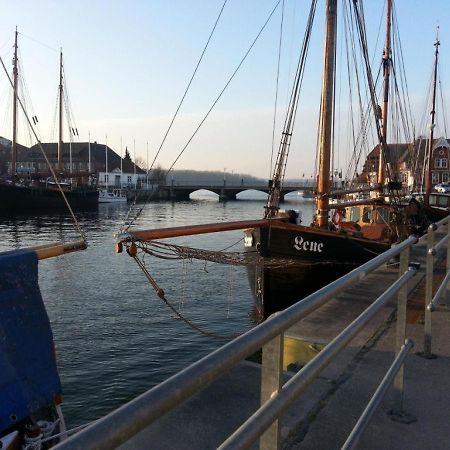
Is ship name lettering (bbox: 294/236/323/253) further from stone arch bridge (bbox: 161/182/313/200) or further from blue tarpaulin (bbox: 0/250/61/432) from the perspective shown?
stone arch bridge (bbox: 161/182/313/200)

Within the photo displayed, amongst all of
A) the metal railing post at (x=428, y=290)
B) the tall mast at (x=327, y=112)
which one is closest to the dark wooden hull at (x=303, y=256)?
the tall mast at (x=327, y=112)

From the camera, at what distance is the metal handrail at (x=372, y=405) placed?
235cm

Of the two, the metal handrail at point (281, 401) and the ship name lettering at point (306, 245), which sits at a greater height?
the metal handrail at point (281, 401)

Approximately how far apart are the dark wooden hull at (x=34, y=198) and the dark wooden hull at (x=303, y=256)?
48044mm

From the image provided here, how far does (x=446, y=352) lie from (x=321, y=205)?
784 centimetres

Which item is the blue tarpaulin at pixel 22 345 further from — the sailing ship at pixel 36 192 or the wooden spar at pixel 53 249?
the sailing ship at pixel 36 192

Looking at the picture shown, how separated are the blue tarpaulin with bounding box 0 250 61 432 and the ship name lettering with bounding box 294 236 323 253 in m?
7.55

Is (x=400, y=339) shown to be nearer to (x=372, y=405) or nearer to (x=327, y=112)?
(x=372, y=405)

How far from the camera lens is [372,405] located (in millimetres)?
2611

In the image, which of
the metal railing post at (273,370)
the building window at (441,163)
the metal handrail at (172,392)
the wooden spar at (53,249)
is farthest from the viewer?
the building window at (441,163)

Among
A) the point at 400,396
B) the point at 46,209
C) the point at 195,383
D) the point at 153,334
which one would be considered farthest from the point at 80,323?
the point at 46,209

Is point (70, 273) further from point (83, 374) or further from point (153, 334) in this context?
point (83, 374)

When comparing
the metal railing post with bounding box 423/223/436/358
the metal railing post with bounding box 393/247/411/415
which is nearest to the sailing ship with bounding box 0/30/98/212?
the metal railing post with bounding box 423/223/436/358

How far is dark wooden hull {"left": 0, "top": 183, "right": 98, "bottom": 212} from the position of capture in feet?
175
